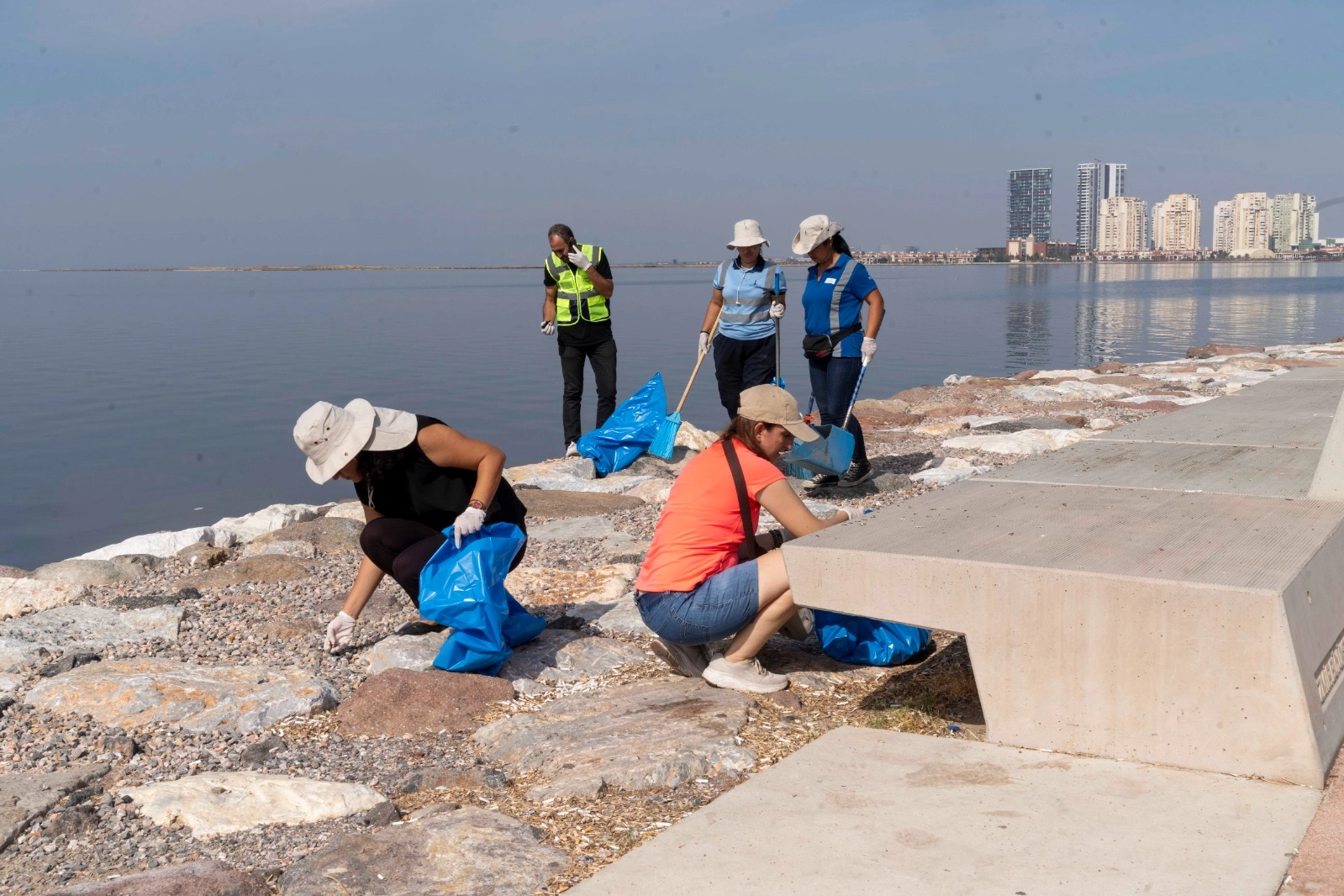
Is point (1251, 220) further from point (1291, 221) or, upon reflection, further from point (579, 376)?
point (579, 376)

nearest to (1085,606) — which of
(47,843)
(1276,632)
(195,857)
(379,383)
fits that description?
(1276,632)

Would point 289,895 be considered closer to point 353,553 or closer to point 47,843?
point 47,843

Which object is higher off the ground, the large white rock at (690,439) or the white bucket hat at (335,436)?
the white bucket hat at (335,436)

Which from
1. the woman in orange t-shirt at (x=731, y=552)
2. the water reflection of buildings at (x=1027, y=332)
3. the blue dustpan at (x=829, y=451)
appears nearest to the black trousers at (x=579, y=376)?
the blue dustpan at (x=829, y=451)

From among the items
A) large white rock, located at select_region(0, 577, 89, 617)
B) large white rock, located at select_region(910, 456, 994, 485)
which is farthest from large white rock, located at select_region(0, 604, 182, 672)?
large white rock, located at select_region(910, 456, 994, 485)

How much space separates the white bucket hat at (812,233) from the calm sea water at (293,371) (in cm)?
607

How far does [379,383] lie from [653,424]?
Result: 10566mm

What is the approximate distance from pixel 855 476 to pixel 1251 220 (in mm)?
204215

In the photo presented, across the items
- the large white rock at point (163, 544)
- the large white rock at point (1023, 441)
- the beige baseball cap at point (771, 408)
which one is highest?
the beige baseball cap at point (771, 408)

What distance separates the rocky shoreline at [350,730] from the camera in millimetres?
3061

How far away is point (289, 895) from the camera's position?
111 inches

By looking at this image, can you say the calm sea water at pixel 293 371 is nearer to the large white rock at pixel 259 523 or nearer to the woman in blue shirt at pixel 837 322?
the large white rock at pixel 259 523

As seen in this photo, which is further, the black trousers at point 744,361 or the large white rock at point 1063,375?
the large white rock at point 1063,375

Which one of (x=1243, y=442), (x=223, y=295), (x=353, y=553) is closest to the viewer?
(x=1243, y=442)
